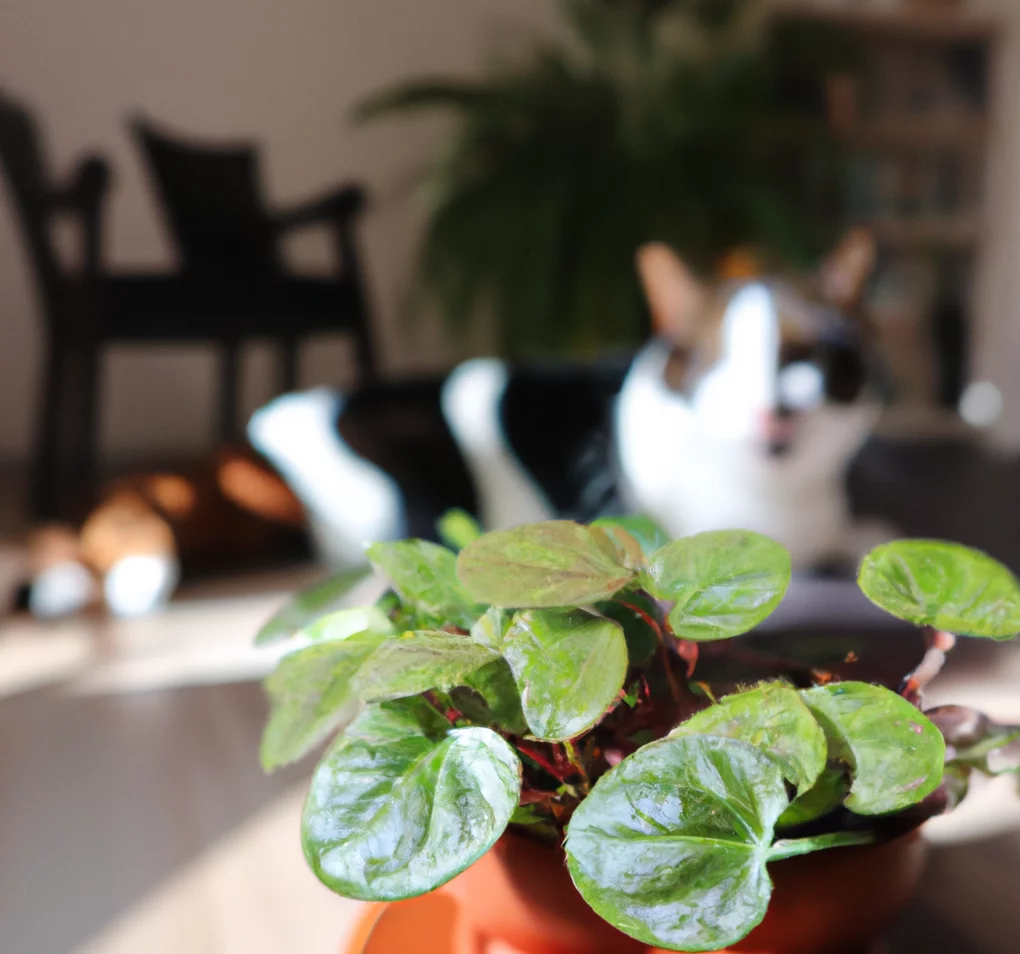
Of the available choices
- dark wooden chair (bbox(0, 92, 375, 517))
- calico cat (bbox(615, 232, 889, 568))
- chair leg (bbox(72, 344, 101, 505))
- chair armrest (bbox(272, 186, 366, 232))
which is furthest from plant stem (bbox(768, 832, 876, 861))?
chair armrest (bbox(272, 186, 366, 232))

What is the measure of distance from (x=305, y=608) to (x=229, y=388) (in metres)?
1.86

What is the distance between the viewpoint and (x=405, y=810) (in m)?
0.20

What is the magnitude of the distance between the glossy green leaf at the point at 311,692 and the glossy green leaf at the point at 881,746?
0.13 m

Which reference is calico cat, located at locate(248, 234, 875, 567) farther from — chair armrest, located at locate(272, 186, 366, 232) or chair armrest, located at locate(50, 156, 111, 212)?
chair armrest, located at locate(272, 186, 366, 232)

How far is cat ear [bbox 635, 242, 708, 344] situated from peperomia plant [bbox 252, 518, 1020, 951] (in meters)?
0.90

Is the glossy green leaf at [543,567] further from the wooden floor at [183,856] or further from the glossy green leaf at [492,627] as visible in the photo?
the wooden floor at [183,856]

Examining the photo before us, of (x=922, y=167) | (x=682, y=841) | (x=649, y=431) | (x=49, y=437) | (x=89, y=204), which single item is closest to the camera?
(x=682, y=841)

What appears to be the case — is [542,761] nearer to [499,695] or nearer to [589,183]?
[499,695]

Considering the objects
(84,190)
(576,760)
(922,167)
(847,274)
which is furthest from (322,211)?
(922,167)

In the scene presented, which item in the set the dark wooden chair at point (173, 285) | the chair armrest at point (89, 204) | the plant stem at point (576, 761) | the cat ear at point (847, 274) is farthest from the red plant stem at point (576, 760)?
the chair armrest at point (89, 204)

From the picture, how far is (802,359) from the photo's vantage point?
1035 millimetres

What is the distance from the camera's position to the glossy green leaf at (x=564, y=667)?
0.64ft

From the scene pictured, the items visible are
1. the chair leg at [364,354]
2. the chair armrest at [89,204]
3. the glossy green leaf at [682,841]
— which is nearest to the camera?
the glossy green leaf at [682,841]

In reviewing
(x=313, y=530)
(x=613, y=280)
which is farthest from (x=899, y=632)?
(x=613, y=280)
